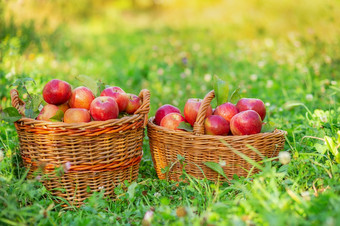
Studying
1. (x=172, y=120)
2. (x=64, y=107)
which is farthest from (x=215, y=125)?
(x=64, y=107)

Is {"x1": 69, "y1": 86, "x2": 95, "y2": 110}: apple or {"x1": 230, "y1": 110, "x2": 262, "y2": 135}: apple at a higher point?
{"x1": 69, "y1": 86, "x2": 95, "y2": 110}: apple

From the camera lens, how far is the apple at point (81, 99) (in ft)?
7.14

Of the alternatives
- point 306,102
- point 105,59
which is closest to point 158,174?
point 306,102

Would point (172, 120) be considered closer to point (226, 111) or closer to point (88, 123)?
point (226, 111)

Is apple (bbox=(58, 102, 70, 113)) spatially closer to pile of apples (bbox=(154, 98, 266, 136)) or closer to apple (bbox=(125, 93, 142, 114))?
apple (bbox=(125, 93, 142, 114))

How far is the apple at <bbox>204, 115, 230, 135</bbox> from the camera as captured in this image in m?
2.16

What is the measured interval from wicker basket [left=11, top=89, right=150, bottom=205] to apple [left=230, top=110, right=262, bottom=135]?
560mm

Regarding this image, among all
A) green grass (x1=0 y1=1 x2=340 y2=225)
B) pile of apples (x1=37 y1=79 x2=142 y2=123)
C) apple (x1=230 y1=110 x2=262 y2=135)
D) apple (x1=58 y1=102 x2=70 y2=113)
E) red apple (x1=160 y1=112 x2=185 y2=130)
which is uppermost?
pile of apples (x1=37 y1=79 x2=142 y2=123)

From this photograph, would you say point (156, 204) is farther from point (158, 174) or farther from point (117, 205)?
point (158, 174)

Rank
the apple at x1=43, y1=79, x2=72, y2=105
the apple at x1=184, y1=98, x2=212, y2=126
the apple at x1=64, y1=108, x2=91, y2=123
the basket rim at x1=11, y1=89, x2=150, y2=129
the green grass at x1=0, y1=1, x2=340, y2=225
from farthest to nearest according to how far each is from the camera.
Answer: the apple at x1=184, y1=98, x2=212, y2=126 → the apple at x1=43, y1=79, x2=72, y2=105 → the apple at x1=64, y1=108, x2=91, y2=123 → the basket rim at x1=11, y1=89, x2=150, y2=129 → the green grass at x1=0, y1=1, x2=340, y2=225

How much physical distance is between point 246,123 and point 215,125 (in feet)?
0.61

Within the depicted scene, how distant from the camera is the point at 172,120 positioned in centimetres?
229

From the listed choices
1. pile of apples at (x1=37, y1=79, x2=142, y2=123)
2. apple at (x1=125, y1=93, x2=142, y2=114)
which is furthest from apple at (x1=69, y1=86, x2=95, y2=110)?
apple at (x1=125, y1=93, x2=142, y2=114)

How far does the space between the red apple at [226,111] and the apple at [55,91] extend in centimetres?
96
